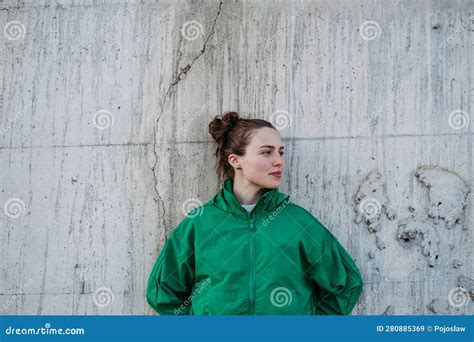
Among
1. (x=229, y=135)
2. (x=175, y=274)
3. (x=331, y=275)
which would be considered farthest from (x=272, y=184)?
(x=175, y=274)

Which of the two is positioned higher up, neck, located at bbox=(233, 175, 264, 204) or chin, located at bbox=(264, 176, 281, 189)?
chin, located at bbox=(264, 176, 281, 189)

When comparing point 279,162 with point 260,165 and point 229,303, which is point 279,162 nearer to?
point 260,165

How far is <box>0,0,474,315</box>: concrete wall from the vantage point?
4.77 metres

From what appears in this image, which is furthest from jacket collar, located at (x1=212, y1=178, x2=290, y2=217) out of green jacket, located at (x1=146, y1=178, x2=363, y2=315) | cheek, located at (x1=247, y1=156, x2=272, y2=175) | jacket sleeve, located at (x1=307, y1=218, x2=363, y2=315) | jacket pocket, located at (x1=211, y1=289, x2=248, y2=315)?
jacket pocket, located at (x1=211, y1=289, x2=248, y2=315)

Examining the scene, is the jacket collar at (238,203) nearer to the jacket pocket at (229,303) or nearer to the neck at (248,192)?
the neck at (248,192)

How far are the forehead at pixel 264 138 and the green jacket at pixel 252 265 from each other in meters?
0.24

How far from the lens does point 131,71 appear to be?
16.2 ft

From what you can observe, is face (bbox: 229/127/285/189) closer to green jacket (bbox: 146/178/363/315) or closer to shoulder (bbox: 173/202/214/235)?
green jacket (bbox: 146/178/363/315)

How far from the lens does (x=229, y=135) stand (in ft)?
15.2

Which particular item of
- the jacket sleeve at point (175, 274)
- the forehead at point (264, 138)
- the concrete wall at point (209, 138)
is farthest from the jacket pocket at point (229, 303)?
the forehead at point (264, 138)

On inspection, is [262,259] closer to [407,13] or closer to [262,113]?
[262,113]

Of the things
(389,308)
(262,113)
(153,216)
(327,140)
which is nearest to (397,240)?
(389,308)

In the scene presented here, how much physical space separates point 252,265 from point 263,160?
0.53 metres

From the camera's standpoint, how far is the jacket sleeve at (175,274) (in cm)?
452
